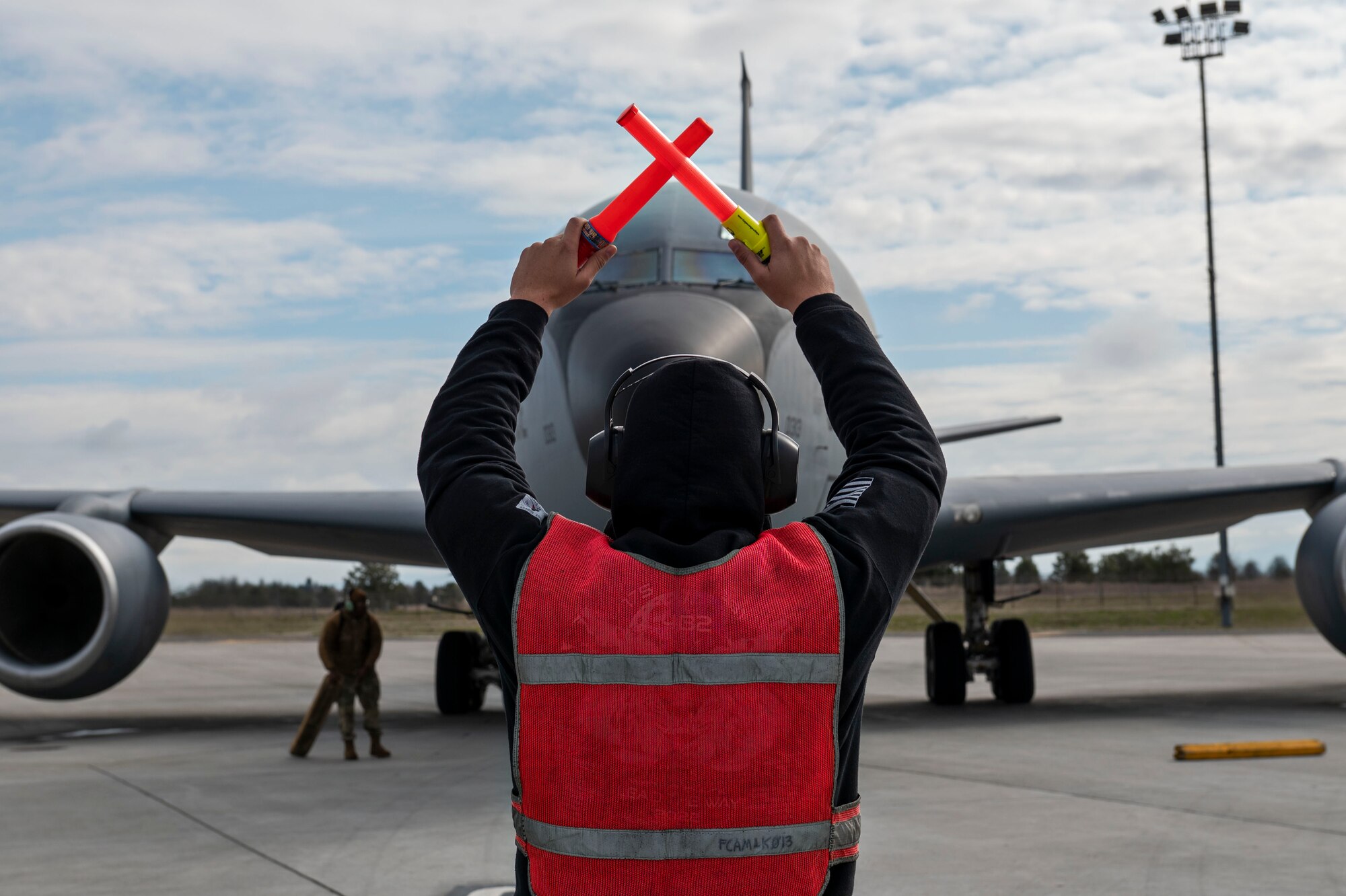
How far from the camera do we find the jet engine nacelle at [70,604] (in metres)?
9.39

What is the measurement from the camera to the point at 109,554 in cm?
957

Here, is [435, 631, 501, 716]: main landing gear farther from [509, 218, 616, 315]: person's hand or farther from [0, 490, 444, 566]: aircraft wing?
[509, 218, 616, 315]: person's hand

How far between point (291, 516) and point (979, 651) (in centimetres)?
632

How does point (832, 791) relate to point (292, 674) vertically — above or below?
above

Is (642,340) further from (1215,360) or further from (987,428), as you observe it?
(1215,360)

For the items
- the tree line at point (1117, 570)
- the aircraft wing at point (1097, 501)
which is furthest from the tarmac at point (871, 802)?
the tree line at point (1117, 570)

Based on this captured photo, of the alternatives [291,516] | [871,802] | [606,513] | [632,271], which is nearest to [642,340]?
[606,513]

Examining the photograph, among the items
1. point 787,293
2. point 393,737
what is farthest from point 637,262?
point 787,293

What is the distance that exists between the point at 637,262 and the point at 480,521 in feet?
21.6

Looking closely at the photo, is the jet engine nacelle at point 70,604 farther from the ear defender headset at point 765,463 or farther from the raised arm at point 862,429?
the raised arm at point 862,429

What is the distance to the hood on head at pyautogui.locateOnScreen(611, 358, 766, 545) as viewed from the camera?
1.62 m

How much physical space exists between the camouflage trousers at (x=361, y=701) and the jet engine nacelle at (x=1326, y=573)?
21.9 feet

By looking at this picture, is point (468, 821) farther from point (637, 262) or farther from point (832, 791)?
point (832, 791)

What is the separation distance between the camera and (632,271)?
8.07 meters
